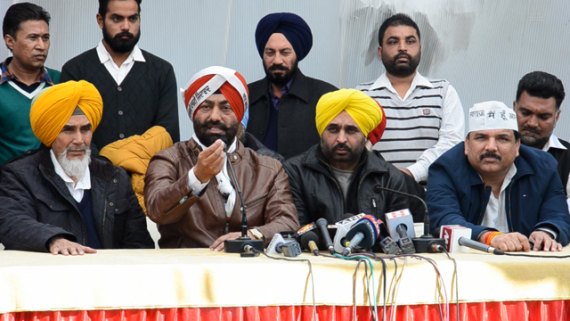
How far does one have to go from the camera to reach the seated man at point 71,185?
11.5 ft

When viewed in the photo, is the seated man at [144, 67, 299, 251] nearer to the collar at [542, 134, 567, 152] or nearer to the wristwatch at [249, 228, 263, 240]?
the wristwatch at [249, 228, 263, 240]

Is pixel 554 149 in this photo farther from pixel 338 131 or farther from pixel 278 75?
pixel 278 75

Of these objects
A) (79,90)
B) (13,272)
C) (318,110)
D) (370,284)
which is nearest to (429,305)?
(370,284)

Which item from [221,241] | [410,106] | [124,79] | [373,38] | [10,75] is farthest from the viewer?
[373,38]

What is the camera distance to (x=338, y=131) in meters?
4.18

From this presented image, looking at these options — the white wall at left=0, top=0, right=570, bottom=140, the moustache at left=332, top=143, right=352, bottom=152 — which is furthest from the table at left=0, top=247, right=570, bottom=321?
the white wall at left=0, top=0, right=570, bottom=140

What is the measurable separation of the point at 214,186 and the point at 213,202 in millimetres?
87

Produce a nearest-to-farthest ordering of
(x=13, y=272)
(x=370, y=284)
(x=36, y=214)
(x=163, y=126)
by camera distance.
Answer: (x=13, y=272) → (x=370, y=284) → (x=36, y=214) → (x=163, y=126)

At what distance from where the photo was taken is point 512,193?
4027 mm

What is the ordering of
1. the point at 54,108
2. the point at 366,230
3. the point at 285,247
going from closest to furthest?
the point at 285,247 → the point at 366,230 → the point at 54,108

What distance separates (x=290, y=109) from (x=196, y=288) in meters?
2.50

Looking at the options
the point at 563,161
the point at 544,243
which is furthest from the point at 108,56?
the point at 563,161

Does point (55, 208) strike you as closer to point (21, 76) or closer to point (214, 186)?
point (214, 186)

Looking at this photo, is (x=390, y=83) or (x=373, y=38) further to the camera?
(x=373, y=38)
